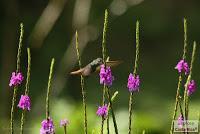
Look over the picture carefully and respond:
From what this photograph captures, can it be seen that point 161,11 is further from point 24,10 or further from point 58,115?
point 58,115

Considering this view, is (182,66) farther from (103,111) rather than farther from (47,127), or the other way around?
(47,127)

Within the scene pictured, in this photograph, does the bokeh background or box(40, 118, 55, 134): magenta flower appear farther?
the bokeh background

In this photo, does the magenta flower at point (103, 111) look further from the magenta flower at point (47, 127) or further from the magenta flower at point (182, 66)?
the magenta flower at point (182, 66)

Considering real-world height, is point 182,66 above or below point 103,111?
above

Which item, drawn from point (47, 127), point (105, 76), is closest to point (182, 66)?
point (105, 76)

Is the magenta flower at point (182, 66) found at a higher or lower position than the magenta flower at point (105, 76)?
higher

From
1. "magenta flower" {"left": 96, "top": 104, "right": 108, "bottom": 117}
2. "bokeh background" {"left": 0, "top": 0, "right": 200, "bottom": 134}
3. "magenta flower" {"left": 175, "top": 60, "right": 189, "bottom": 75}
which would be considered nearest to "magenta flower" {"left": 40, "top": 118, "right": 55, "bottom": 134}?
"magenta flower" {"left": 96, "top": 104, "right": 108, "bottom": 117}

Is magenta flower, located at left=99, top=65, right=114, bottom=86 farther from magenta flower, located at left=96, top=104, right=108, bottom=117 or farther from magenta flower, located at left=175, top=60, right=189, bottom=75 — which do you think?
magenta flower, located at left=175, top=60, right=189, bottom=75

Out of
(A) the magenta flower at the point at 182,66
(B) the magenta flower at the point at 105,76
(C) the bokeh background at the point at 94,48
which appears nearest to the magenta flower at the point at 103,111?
(B) the magenta flower at the point at 105,76

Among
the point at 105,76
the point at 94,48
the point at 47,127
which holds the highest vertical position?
the point at 94,48
